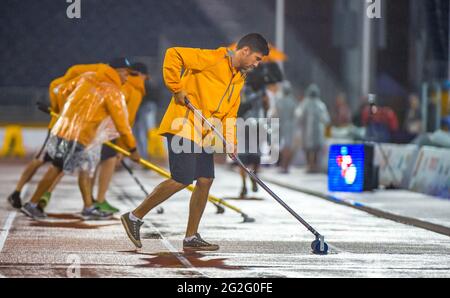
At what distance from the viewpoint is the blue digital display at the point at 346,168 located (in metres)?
20.2

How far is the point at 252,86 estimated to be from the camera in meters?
19.9

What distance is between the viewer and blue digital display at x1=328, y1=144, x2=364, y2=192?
2025 cm

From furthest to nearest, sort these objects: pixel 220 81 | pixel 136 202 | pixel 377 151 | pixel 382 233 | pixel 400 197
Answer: pixel 377 151 → pixel 400 197 → pixel 136 202 → pixel 382 233 → pixel 220 81

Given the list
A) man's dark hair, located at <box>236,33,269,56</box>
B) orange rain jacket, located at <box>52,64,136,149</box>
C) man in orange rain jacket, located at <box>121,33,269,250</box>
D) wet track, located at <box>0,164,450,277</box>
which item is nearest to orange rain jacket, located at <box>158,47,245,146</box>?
man in orange rain jacket, located at <box>121,33,269,250</box>

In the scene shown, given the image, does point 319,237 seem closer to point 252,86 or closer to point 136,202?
point 136,202

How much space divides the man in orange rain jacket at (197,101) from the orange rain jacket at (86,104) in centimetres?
282

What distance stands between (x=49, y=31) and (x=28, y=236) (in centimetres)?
4390

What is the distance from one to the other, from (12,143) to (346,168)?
54.2ft

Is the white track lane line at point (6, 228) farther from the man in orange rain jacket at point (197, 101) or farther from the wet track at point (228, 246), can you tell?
the man in orange rain jacket at point (197, 101)

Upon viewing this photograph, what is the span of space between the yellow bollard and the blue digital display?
628 inches

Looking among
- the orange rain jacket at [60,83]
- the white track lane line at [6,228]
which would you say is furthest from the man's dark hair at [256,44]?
the orange rain jacket at [60,83]

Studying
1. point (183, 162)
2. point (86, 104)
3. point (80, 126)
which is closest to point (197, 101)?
point (183, 162)
